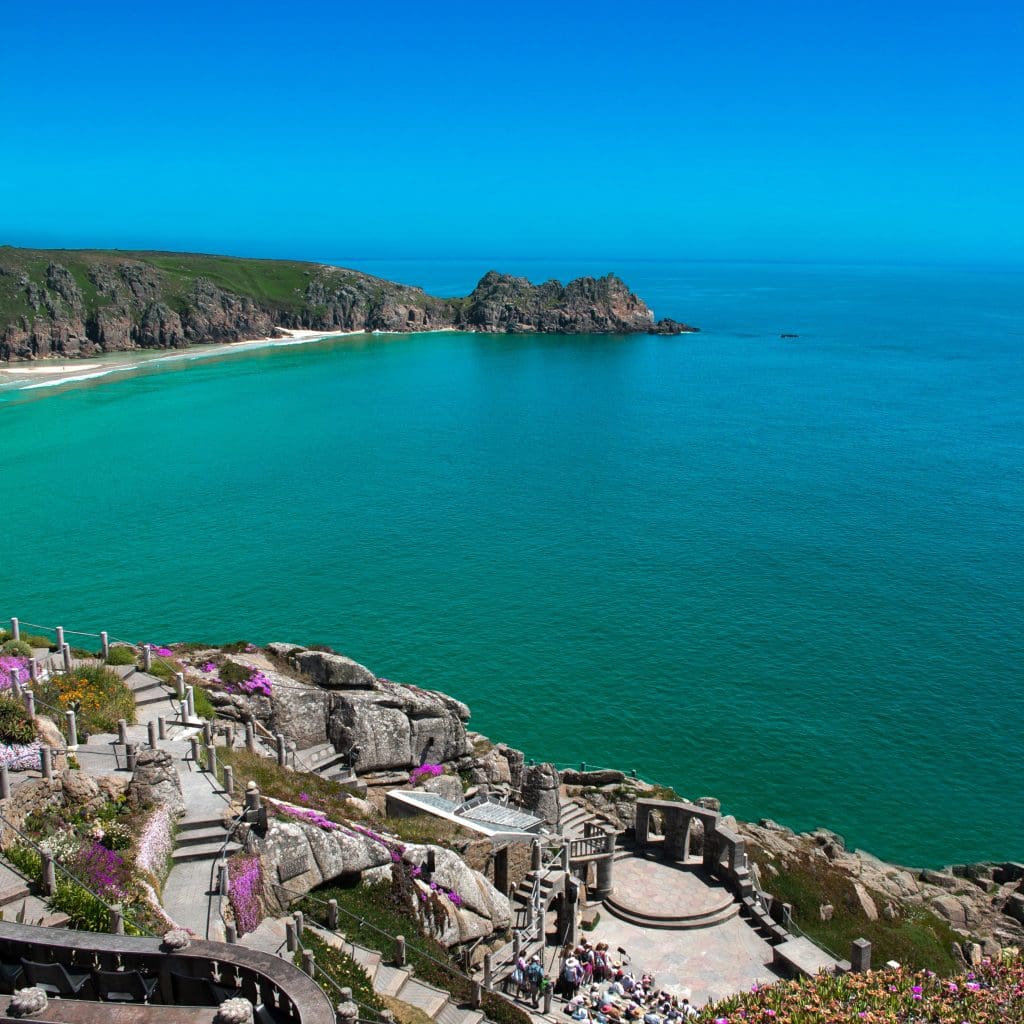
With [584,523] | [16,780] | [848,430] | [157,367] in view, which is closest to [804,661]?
[584,523]

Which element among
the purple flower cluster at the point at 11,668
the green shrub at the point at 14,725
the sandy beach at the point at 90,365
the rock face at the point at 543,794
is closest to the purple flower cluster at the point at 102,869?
the green shrub at the point at 14,725

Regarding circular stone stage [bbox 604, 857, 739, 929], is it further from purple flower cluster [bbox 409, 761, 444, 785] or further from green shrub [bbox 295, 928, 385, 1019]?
green shrub [bbox 295, 928, 385, 1019]

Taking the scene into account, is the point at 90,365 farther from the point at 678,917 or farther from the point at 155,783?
the point at 678,917

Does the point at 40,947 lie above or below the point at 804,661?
above

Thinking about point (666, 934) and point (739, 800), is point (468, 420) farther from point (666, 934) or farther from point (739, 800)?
point (666, 934)

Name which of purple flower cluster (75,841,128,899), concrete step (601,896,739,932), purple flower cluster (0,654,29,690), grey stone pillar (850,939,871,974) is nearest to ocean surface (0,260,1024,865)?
concrete step (601,896,739,932)

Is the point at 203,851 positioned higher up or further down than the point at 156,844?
further down

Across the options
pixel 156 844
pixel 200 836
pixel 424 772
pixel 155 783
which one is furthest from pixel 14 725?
pixel 424 772

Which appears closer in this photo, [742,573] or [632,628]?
[632,628]
